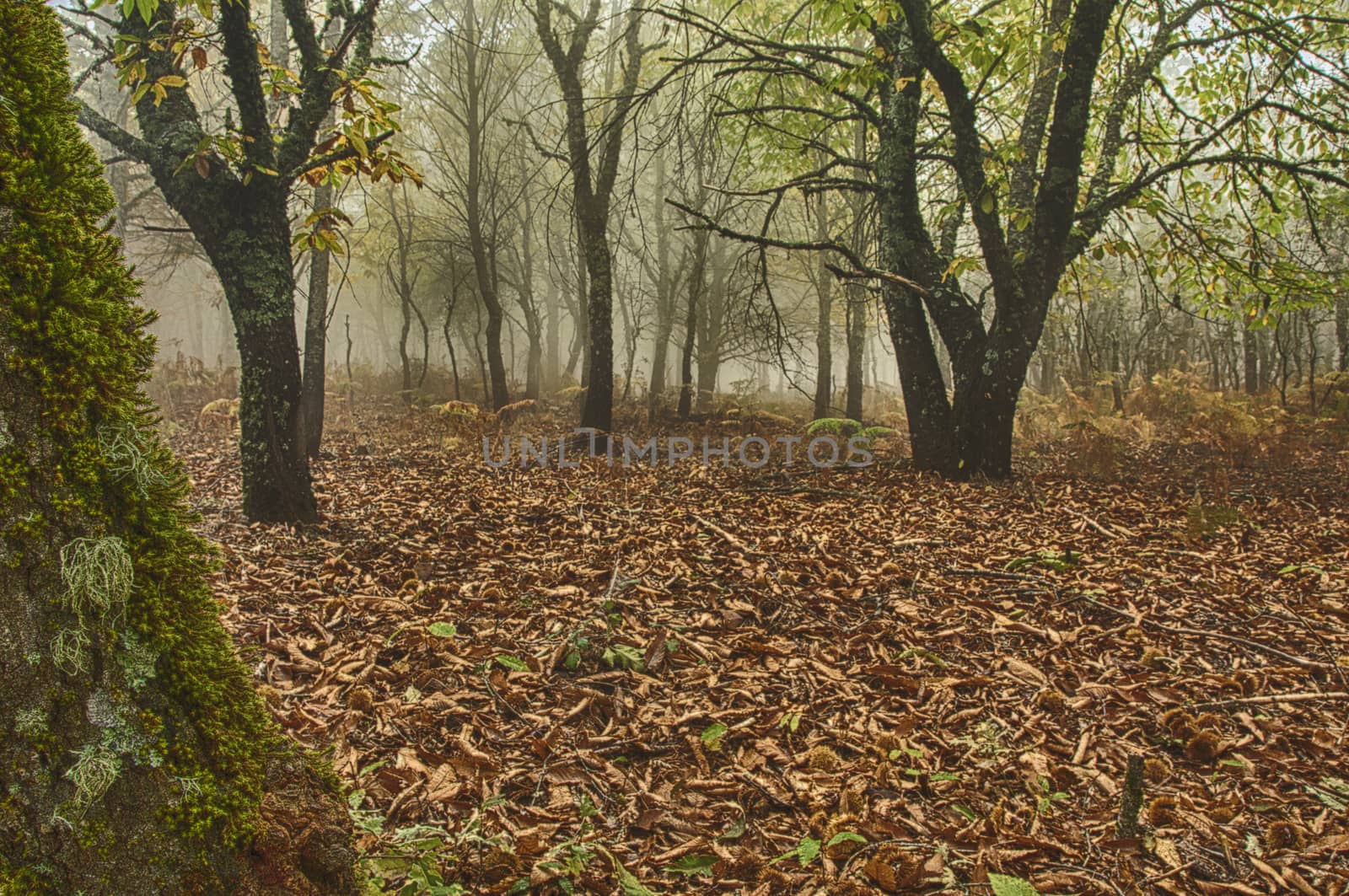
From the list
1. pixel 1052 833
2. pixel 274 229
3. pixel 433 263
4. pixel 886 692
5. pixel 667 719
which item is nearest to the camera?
pixel 1052 833

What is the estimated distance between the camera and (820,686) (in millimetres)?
3096

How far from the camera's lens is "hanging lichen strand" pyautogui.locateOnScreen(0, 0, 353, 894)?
105cm

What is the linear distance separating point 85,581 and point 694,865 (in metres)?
1.80

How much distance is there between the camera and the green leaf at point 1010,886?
6.29ft

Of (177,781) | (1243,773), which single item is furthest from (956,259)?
(177,781)

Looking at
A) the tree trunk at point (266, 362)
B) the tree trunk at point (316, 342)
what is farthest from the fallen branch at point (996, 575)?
the tree trunk at point (316, 342)

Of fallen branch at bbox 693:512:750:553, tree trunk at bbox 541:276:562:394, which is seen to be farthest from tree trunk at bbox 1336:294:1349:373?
tree trunk at bbox 541:276:562:394

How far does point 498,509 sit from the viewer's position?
549 cm

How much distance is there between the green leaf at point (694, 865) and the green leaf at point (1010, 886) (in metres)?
0.82

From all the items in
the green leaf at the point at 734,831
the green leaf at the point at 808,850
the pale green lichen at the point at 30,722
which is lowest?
the green leaf at the point at 734,831

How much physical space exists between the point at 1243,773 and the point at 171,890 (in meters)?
3.29

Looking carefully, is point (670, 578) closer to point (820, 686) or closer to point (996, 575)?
point (820, 686)

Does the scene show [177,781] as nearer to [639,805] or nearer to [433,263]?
[639,805]

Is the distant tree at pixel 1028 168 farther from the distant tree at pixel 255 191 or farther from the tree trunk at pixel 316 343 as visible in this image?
the tree trunk at pixel 316 343
